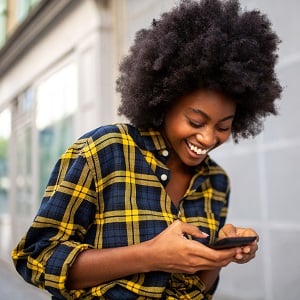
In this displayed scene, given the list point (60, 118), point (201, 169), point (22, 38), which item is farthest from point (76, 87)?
point (201, 169)

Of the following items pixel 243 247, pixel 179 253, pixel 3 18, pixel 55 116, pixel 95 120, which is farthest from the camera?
pixel 3 18

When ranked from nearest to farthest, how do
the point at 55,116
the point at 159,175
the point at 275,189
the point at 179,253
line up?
the point at 179,253 < the point at 159,175 < the point at 275,189 < the point at 55,116

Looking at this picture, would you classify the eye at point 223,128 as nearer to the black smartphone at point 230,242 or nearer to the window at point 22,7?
the black smartphone at point 230,242

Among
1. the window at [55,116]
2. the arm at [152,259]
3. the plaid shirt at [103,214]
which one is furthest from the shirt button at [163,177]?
the window at [55,116]

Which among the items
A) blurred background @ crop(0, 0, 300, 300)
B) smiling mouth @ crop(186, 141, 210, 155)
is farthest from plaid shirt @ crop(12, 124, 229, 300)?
blurred background @ crop(0, 0, 300, 300)

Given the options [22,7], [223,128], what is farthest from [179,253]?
[22,7]

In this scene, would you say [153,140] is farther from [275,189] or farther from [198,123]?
[275,189]

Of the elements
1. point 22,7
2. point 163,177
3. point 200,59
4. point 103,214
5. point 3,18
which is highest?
point 3,18

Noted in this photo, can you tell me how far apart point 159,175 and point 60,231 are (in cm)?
36

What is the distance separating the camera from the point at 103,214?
4.81ft

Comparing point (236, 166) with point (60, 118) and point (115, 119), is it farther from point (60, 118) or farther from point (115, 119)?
point (60, 118)

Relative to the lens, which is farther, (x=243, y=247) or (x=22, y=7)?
(x=22, y=7)

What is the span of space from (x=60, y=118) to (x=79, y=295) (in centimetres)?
589

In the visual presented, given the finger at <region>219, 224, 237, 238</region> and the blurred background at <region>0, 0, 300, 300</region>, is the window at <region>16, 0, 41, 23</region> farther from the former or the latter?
the finger at <region>219, 224, 237, 238</region>
